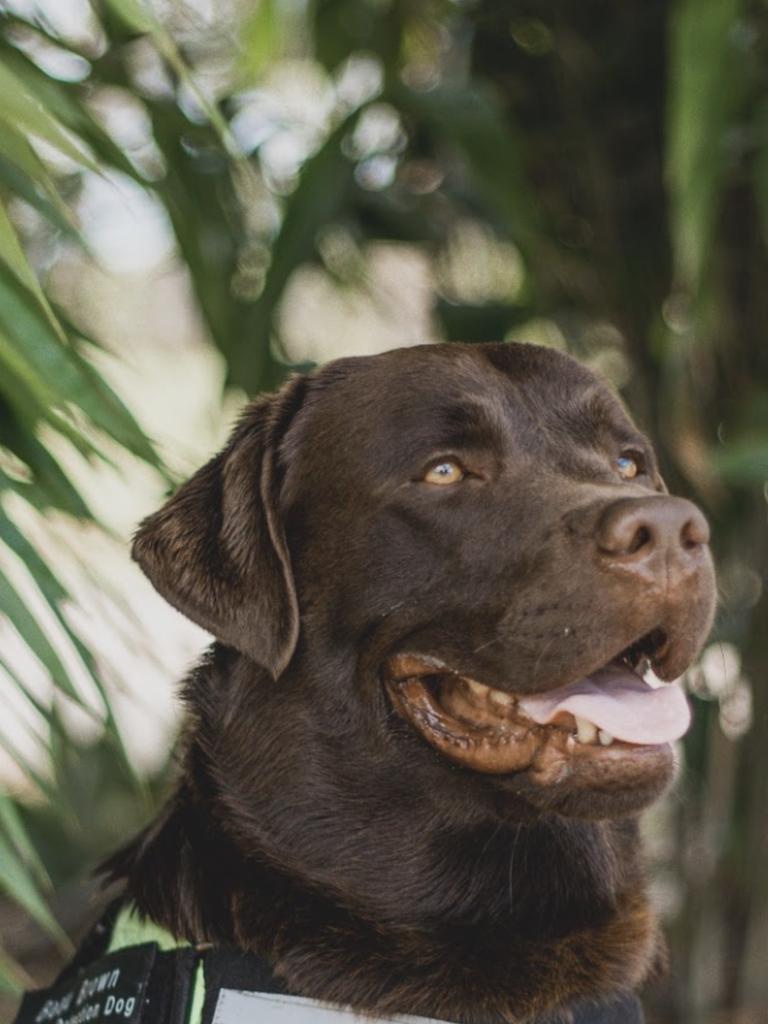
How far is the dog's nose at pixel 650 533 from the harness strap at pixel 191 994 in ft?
1.90

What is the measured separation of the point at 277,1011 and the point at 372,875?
21 centimetres

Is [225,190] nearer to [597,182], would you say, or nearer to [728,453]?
[597,182]

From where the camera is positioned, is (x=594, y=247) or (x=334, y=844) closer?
(x=334, y=844)

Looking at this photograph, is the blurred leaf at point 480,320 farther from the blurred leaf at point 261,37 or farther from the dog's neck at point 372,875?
the dog's neck at point 372,875

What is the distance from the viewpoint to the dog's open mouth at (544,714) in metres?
1.61

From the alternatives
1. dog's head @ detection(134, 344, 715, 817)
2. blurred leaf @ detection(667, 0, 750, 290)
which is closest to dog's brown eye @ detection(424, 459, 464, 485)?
dog's head @ detection(134, 344, 715, 817)

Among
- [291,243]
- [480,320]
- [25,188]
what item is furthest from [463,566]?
[480,320]

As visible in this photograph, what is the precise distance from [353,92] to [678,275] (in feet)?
2.81

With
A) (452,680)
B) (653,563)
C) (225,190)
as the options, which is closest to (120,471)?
(452,680)

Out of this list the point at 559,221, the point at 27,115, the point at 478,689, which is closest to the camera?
the point at 27,115

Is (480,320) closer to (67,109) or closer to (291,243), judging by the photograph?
(291,243)

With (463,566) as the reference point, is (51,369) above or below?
above

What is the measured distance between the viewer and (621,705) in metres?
1.64

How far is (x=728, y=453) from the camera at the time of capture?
7.47ft
